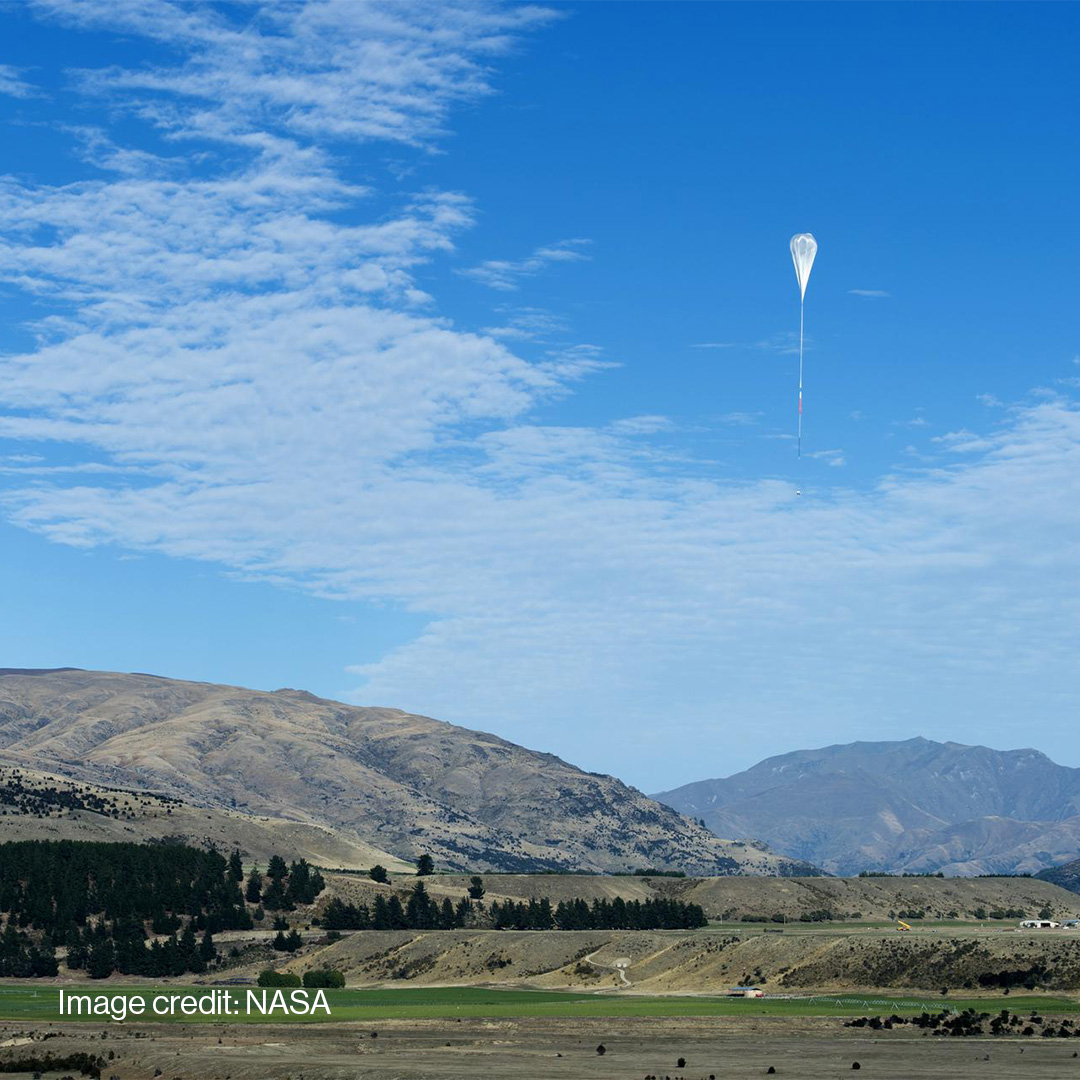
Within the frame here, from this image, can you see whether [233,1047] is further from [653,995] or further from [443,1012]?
[653,995]

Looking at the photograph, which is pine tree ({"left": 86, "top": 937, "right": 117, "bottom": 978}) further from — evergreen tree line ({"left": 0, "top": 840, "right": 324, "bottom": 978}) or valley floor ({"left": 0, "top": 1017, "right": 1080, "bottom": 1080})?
valley floor ({"left": 0, "top": 1017, "right": 1080, "bottom": 1080})

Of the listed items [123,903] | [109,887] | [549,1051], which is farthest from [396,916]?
[549,1051]

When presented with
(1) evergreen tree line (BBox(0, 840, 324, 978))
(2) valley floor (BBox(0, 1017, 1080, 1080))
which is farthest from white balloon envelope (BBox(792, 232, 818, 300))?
(1) evergreen tree line (BBox(0, 840, 324, 978))

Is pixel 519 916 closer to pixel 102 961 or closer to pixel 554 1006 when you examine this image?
pixel 102 961

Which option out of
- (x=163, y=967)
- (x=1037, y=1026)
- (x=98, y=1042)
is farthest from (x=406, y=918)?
(x=1037, y=1026)

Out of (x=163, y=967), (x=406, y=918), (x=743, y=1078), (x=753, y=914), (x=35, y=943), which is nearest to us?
(x=743, y=1078)

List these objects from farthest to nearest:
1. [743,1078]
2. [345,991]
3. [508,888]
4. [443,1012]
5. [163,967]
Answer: [508,888], [163,967], [345,991], [443,1012], [743,1078]
